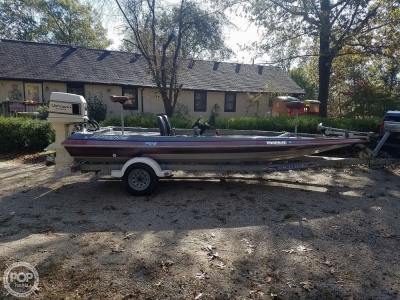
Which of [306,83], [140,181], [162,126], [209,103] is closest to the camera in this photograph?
[140,181]

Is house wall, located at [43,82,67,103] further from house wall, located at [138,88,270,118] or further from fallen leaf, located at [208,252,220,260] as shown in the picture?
fallen leaf, located at [208,252,220,260]

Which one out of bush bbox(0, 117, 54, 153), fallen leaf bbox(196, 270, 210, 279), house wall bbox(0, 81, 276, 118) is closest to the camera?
fallen leaf bbox(196, 270, 210, 279)

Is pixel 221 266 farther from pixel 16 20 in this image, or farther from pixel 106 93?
pixel 16 20

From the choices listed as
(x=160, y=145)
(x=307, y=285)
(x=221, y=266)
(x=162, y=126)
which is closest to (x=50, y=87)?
(x=162, y=126)

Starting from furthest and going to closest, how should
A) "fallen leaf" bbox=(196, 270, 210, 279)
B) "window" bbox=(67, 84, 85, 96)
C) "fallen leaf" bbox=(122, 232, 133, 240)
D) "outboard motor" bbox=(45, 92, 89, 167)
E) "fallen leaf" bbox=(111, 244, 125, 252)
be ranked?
1. "window" bbox=(67, 84, 85, 96)
2. "outboard motor" bbox=(45, 92, 89, 167)
3. "fallen leaf" bbox=(122, 232, 133, 240)
4. "fallen leaf" bbox=(111, 244, 125, 252)
5. "fallen leaf" bbox=(196, 270, 210, 279)

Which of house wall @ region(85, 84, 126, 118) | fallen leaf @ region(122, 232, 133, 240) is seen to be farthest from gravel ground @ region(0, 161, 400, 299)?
house wall @ region(85, 84, 126, 118)

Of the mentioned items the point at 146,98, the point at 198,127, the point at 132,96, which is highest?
the point at 132,96

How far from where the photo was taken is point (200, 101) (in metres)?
18.9

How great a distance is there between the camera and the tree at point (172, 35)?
441 inches

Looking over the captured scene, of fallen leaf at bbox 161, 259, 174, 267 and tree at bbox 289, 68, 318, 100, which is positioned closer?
fallen leaf at bbox 161, 259, 174, 267

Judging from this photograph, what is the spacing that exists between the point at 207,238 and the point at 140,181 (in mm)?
2098

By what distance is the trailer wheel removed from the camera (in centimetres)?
518

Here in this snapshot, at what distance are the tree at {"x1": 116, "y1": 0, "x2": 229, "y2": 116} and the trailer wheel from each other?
24.1 ft

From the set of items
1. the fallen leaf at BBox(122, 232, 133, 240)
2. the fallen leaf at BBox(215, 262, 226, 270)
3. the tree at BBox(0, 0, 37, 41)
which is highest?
the tree at BBox(0, 0, 37, 41)
